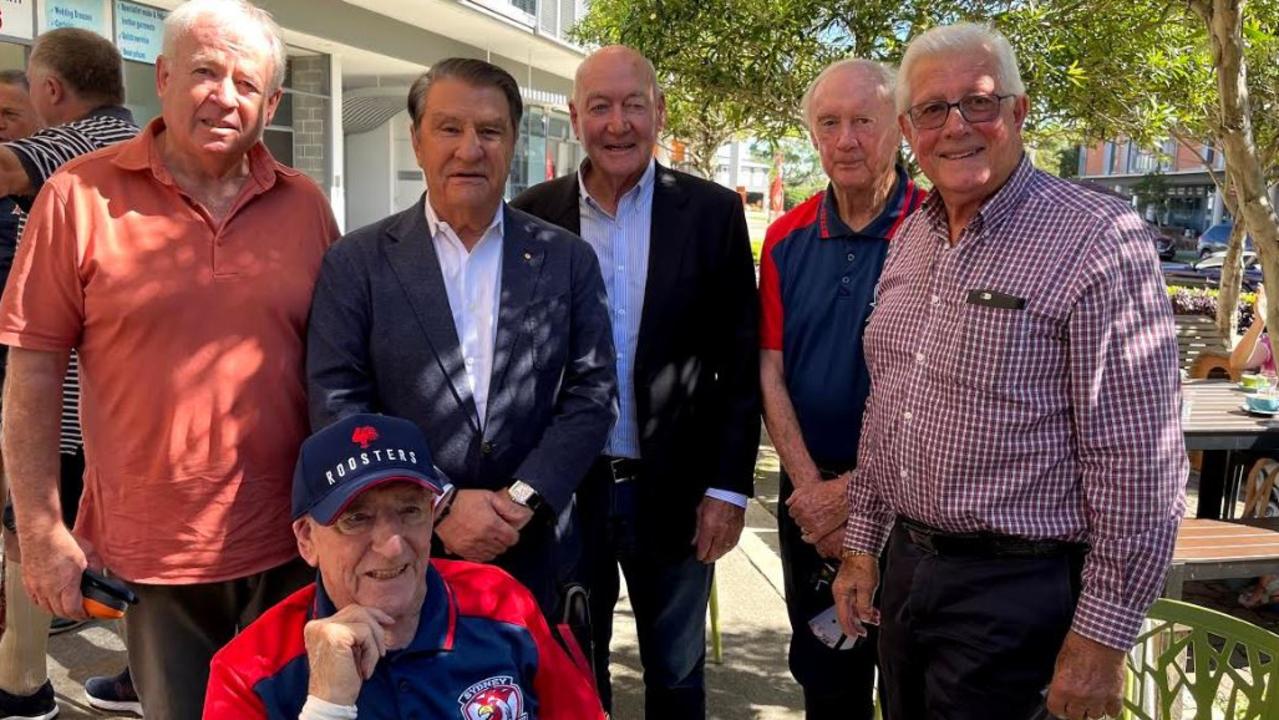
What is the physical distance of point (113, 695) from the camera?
3.77m

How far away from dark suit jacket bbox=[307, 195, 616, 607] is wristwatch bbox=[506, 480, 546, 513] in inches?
0.7

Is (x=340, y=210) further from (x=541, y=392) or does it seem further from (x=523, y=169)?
(x=541, y=392)

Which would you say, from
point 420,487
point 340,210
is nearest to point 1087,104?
point 420,487

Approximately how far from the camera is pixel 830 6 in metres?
7.36

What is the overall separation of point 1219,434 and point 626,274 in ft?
11.8

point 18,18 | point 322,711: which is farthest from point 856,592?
point 18,18

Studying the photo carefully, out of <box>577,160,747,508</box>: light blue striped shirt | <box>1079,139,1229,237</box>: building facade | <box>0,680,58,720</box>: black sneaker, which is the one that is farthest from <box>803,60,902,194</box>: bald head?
<box>1079,139,1229,237</box>: building facade

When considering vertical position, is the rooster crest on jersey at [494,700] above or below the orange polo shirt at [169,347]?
below

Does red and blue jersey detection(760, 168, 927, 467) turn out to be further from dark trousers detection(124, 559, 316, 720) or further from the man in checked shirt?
dark trousers detection(124, 559, 316, 720)

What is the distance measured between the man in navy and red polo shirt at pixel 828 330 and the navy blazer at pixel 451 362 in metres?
0.72

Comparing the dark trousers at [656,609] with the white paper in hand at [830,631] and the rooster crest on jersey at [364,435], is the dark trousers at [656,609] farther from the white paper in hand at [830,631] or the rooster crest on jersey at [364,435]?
the rooster crest on jersey at [364,435]

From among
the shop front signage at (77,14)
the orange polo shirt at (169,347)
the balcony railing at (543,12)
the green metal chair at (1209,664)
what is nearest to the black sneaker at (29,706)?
the orange polo shirt at (169,347)

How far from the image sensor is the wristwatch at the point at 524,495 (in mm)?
2482

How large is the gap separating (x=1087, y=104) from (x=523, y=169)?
1737 cm
